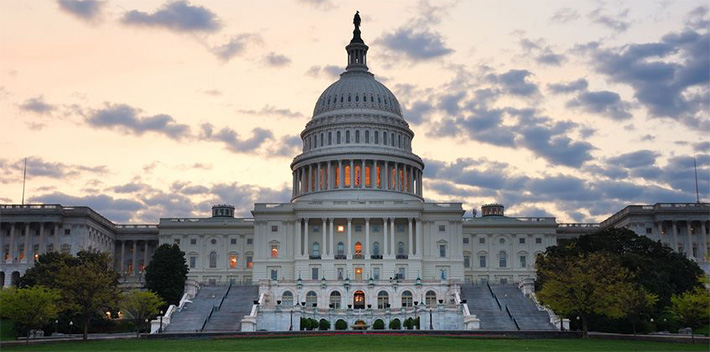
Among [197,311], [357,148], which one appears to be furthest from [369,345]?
[357,148]

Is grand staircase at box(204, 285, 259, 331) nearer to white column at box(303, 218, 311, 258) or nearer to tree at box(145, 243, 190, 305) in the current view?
tree at box(145, 243, 190, 305)

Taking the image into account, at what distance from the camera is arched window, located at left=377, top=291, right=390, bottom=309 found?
347ft

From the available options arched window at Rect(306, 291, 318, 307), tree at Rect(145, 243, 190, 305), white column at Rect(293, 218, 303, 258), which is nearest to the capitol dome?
white column at Rect(293, 218, 303, 258)

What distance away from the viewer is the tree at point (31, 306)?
7081cm

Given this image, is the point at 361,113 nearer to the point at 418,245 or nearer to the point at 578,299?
the point at 418,245

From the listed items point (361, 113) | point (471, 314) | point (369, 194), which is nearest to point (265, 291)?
point (471, 314)

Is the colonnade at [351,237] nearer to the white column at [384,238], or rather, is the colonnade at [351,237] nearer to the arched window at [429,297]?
the white column at [384,238]

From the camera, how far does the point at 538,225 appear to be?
14225 cm

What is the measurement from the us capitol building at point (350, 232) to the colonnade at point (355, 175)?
7.8 inches

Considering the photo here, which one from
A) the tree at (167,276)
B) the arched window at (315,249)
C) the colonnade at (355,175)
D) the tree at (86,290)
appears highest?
the colonnade at (355,175)

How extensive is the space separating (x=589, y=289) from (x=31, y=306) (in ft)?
147

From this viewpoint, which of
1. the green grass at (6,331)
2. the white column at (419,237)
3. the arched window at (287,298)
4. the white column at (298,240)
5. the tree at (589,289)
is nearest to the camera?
the tree at (589,289)

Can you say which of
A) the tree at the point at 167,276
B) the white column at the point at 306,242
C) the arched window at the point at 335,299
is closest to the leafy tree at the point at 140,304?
the tree at the point at 167,276

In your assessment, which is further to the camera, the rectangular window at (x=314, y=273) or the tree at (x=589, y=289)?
the rectangular window at (x=314, y=273)
